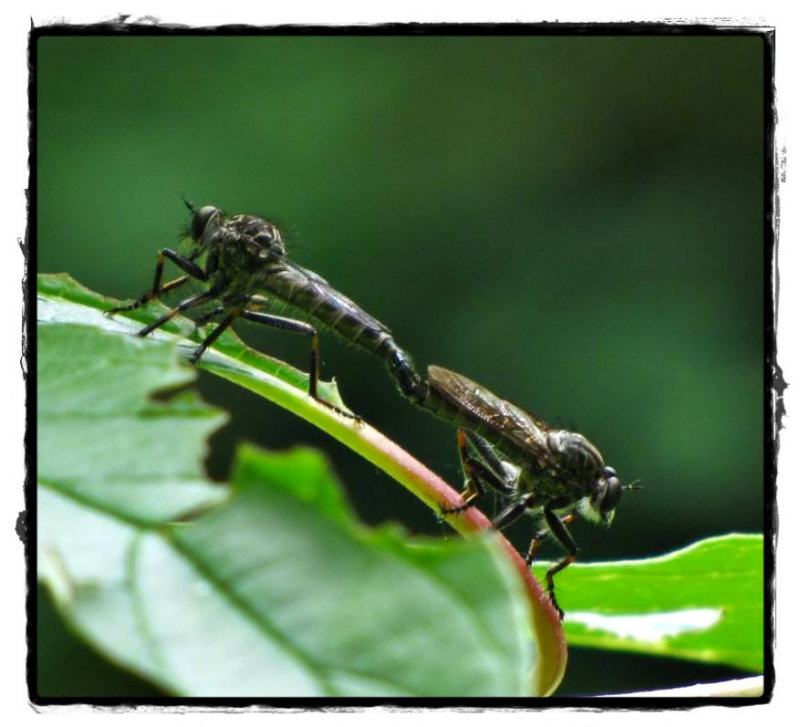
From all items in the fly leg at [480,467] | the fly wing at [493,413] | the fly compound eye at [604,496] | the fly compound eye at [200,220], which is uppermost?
the fly compound eye at [200,220]

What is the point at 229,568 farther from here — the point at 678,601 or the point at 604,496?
the point at 604,496

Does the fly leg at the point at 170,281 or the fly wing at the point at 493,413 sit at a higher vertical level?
the fly leg at the point at 170,281

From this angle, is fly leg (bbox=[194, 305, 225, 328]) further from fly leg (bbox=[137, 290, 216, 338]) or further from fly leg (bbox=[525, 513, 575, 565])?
fly leg (bbox=[525, 513, 575, 565])

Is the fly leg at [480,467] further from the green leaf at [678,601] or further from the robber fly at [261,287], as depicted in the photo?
the green leaf at [678,601]

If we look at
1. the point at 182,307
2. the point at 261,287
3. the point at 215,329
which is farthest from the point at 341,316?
the point at 215,329

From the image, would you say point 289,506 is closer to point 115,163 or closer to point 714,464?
point 115,163

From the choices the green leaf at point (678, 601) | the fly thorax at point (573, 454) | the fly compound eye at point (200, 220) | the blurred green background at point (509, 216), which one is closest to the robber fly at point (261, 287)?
the fly compound eye at point (200, 220)
